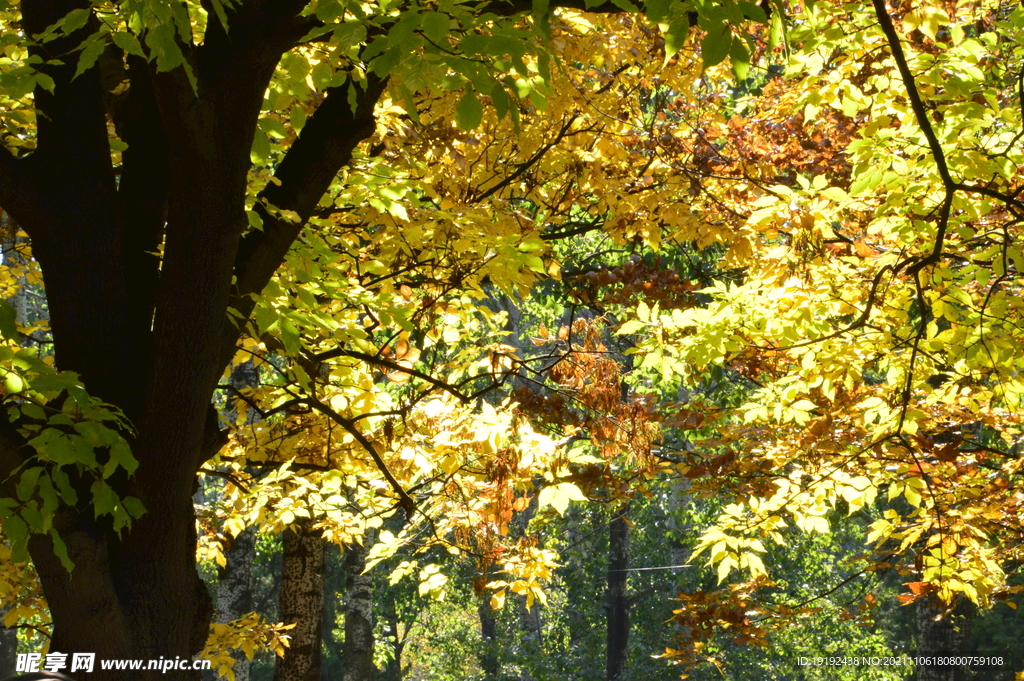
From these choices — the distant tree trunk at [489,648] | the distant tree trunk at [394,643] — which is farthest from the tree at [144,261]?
the distant tree trunk at [394,643]

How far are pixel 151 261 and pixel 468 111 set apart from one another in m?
1.92

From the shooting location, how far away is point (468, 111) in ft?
8.14

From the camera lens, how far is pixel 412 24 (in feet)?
7.94

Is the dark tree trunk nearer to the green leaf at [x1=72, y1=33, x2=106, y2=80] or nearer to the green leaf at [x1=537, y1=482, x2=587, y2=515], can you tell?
the green leaf at [x1=72, y1=33, x2=106, y2=80]

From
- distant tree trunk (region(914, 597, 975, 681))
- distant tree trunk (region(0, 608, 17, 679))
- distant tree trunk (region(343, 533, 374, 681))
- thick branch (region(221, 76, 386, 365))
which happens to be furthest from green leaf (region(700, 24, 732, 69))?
distant tree trunk (region(0, 608, 17, 679))

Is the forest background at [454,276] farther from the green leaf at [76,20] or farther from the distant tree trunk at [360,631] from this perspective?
the distant tree trunk at [360,631]

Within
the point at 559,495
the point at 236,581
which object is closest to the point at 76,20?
the point at 559,495

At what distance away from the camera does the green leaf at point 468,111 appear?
247cm

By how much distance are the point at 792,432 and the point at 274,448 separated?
13.0 feet

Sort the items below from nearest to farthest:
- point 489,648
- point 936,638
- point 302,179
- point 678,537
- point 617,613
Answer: point 302,179, point 936,638, point 678,537, point 617,613, point 489,648

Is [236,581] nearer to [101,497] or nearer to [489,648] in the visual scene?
[101,497]

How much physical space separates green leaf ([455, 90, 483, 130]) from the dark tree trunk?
2.73 ft

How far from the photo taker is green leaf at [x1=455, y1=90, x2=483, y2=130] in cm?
247

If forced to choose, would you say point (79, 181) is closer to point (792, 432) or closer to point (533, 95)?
point (533, 95)
